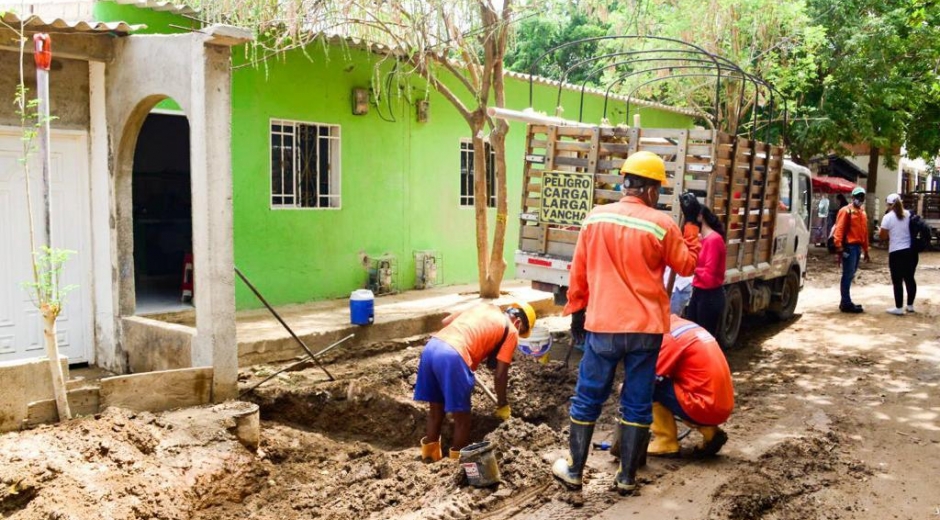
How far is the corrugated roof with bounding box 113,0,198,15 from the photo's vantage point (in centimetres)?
830

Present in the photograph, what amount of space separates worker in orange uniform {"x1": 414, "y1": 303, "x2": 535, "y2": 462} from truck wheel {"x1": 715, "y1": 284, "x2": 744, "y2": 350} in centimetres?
371

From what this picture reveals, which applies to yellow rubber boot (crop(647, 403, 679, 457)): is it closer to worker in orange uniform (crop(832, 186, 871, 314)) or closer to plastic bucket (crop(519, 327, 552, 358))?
plastic bucket (crop(519, 327, 552, 358))

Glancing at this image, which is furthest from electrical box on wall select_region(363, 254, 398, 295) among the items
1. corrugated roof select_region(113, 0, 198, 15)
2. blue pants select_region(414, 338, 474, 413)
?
blue pants select_region(414, 338, 474, 413)

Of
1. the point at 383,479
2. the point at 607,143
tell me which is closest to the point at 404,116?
the point at 607,143

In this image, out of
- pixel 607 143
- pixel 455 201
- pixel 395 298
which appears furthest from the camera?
pixel 455 201

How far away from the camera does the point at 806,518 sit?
441cm

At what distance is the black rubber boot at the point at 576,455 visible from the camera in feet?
15.0

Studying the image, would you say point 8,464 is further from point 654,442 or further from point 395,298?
point 395,298

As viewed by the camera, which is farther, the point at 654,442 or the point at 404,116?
the point at 404,116

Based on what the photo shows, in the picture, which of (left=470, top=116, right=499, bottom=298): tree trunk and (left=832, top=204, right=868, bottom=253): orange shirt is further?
(left=832, top=204, right=868, bottom=253): orange shirt

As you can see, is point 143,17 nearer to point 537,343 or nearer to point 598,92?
point 537,343

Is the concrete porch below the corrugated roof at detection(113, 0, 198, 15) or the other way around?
below

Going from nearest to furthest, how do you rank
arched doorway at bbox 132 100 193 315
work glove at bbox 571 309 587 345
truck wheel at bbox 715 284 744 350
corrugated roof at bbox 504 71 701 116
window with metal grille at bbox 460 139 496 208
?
work glove at bbox 571 309 587 345 < truck wheel at bbox 715 284 744 350 < arched doorway at bbox 132 100 193 315 < window with metal grille at bbox 460 139 496 208 < corrugated roof at bbox 504 71 701 116

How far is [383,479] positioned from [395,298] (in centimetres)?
600
